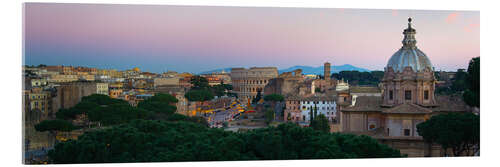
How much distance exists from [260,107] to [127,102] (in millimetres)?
8367

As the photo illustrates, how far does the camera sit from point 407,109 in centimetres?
1248

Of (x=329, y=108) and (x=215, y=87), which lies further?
(x=215, y=87)

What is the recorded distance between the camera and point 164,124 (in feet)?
37.1

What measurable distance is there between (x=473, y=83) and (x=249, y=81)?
12013 millimetres

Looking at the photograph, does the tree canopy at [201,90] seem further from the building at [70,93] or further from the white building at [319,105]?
the building at [70,93]

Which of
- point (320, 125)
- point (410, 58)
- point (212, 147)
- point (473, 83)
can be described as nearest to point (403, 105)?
point (410, 58)

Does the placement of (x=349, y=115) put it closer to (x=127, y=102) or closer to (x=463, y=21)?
(x=463, y=21)

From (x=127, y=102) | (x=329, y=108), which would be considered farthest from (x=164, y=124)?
(x=329, y=108)

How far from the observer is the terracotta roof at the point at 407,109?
12.3m

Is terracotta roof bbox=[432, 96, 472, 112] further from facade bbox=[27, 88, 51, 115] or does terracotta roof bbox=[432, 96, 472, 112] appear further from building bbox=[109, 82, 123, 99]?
facade bbox=[27, 88, 51, 115]

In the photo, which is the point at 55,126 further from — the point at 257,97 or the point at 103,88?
the point at 257,97

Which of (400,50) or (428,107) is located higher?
(400,50)

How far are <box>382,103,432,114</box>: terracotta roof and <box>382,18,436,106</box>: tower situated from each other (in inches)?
28.8

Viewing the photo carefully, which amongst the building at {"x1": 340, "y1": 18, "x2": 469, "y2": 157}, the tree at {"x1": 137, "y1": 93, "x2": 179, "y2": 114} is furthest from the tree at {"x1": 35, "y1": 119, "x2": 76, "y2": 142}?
the building at {"x1": 340, "y1": 18, "x2": 469, "y2": 157}
